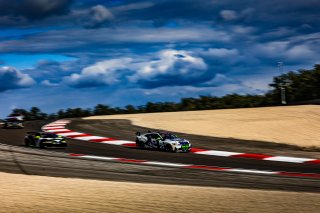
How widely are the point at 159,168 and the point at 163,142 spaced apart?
6183 mm

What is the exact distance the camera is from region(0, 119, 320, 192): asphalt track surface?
16078mm

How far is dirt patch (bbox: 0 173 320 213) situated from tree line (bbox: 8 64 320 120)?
46.9m

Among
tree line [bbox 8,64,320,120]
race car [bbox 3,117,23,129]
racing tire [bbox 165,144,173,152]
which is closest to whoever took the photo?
racing tire [bbox 165,144,173,152]

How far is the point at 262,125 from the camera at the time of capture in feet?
111

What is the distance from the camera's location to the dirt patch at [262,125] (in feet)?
95.2

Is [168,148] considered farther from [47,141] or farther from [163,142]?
[47,141]

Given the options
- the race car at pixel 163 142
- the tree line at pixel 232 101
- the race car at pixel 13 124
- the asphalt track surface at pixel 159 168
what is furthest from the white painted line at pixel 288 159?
the tree line at pixel 232 101

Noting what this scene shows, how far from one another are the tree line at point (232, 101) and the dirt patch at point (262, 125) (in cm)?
1796

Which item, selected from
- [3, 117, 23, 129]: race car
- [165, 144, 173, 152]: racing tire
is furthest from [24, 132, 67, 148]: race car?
[3, 117, 23, 129]: race car

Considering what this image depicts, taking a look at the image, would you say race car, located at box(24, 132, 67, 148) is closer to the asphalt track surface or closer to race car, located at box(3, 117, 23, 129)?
the asphalt track surface

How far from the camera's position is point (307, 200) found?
11.6 metres

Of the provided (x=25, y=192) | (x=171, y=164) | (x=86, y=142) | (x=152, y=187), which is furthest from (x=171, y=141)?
(x=25, y=192)

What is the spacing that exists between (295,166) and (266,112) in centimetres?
2129

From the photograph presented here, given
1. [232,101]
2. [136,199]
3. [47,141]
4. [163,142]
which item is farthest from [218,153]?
[232,101]
